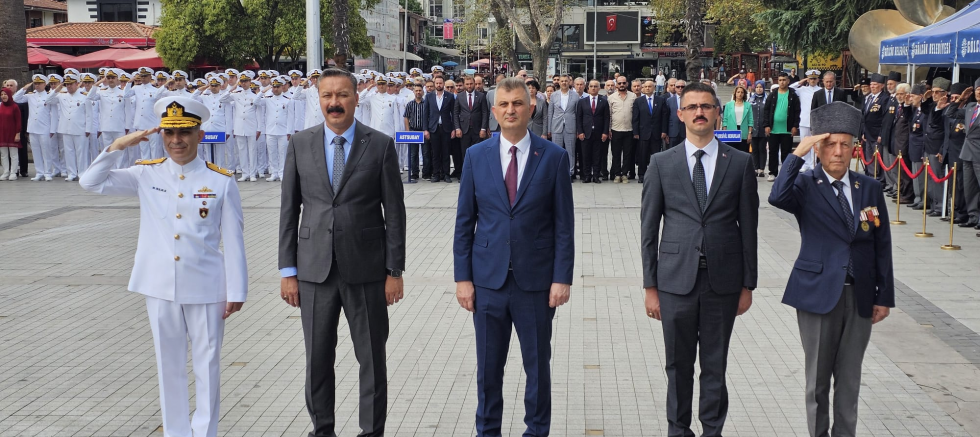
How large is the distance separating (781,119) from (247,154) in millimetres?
10905

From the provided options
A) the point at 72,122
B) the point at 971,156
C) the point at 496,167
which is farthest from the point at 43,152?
the point at 496,167

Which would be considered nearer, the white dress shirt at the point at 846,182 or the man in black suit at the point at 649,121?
the white dress shirt at the point at 846,182

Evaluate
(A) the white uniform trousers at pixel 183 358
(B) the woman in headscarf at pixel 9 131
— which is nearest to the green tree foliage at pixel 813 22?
(B) the woman in headscarf at pixel 9 131

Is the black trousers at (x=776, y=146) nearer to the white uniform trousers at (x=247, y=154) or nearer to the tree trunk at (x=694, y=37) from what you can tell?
the tree trunk at (x=694, y=37)

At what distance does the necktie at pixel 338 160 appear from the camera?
17.4ft

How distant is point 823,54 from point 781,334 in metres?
31.4

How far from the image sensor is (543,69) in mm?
39156

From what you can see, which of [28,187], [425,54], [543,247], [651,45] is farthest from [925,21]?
[425,54]

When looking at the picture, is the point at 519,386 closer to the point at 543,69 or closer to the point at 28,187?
the point at 28,187

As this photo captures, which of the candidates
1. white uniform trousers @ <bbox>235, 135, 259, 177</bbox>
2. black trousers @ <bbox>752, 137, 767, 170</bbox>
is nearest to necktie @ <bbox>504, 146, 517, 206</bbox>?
black trousers @ <bbox>752, 137, 767, 170</bbox>

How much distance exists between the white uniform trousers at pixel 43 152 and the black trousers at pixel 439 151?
808cm

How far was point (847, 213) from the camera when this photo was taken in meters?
5.26

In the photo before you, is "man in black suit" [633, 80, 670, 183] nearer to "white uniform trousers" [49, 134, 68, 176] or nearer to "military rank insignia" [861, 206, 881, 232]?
"white uniform trousers" [49, 134, 68, 176]

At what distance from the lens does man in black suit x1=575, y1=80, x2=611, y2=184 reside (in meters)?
19.5
